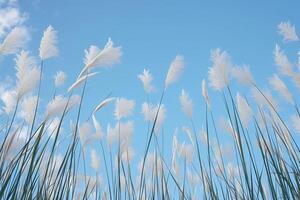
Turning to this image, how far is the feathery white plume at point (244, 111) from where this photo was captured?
11.8 ft

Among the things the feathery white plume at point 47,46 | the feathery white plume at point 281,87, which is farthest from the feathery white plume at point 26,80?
the feathery white plume at point 281,87

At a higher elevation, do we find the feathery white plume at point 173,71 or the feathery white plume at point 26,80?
the feathery white plume at point 173,71

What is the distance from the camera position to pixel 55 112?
2.69 m

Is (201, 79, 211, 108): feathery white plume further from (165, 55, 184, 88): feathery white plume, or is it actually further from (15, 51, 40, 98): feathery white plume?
(15, 51, 40, 98): feathery white plume

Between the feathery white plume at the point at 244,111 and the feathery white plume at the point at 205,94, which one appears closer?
the feathery white plume at the point at 244,111

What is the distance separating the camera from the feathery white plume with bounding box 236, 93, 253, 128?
11.8 ft

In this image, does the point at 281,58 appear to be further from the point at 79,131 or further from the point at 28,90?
the point at 28,90

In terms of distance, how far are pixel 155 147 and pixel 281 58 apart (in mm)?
1316

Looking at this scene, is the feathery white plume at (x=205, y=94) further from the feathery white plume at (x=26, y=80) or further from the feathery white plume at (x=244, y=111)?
the feathery white plume at (x=26, y=80)

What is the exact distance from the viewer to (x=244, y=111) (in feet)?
12.0

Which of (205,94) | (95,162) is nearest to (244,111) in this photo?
(205,94)

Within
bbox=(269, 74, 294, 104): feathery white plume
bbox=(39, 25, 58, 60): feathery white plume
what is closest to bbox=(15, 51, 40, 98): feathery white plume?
bbox=(39, 25, 58, 60): feathery white plume

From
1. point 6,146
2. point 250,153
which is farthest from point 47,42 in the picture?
point 250,153

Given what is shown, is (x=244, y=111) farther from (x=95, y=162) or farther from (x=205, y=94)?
(x=95, y=162)
